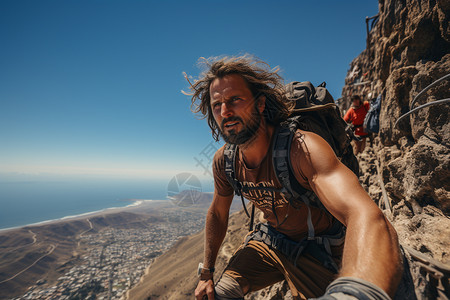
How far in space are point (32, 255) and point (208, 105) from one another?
100752mm

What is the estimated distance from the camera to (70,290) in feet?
133

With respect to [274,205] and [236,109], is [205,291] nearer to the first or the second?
[274,205]

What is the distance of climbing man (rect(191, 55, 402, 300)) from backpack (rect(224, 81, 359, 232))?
6 centimetres

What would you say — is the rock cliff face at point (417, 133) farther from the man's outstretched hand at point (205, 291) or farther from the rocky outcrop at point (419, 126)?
the man's outstretched hand at point (205, 291)

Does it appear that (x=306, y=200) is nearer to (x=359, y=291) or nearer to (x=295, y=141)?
(x=295, y=141)

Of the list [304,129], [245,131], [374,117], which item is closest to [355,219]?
[304,129]

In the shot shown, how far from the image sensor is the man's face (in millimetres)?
2686

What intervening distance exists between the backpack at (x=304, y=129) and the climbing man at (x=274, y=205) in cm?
6

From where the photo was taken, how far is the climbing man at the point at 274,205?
1444 mm

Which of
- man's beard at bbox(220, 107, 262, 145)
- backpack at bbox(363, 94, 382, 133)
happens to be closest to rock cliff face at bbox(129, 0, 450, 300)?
backpack at bbox(363, 94, 382, 133)

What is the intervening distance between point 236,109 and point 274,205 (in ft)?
5.23

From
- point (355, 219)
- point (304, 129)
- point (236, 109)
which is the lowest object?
point (355, 219)

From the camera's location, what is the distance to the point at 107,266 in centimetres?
5062

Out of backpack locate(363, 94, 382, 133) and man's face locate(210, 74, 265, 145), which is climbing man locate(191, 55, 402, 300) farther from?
backpack locate(363, 94, 382, 133)
